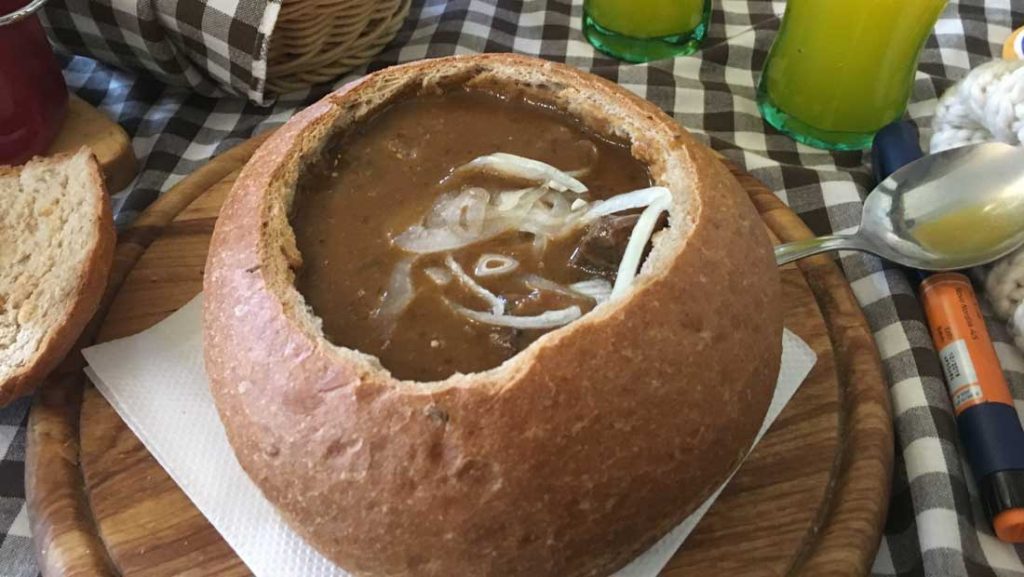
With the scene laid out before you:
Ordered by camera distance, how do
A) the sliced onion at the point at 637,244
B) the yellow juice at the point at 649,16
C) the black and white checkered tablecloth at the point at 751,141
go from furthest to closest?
the yellow juice at the point at 649,16
the black and white checkered tablecloth at the point at 751,141
the sliced onion at the point at 637,244

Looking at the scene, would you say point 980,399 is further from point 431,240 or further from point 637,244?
point 431,240

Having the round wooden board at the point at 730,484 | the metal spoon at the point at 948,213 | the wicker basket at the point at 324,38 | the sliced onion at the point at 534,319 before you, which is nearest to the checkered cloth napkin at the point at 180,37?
the wicker basket at the point at 324,38

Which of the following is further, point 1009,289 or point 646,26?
point 646,26

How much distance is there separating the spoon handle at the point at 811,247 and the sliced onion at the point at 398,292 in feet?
1.95

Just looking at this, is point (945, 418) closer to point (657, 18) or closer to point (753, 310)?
point (753, 310)

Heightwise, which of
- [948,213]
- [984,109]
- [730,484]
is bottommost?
[730,484]

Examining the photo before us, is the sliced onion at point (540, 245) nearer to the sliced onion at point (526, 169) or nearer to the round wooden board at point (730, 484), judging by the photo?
the sliced onion at point (526, 169)

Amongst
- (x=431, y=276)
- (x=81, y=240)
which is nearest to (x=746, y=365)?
(x=431, y=276)

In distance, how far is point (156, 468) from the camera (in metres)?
1.21

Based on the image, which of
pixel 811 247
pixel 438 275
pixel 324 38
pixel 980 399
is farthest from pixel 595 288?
pixel 324 38

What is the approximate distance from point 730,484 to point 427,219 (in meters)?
0.54

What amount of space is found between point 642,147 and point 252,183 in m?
0.51

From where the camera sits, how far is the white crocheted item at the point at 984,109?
147cm

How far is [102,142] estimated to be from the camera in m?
1.67
